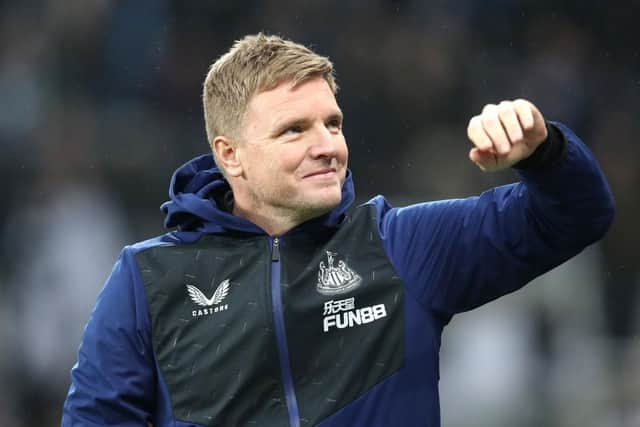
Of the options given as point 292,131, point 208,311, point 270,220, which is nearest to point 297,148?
point 292,131

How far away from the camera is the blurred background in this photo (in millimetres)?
5852

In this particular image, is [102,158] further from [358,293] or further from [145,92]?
[358,293]

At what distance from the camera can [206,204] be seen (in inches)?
119

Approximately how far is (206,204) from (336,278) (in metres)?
0.38

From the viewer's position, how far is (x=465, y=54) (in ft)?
22.7

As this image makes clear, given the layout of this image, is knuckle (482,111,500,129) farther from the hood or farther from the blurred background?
the blurred background

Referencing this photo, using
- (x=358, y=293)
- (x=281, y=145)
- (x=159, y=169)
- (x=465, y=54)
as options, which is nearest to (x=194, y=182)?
(x=281, y=145)

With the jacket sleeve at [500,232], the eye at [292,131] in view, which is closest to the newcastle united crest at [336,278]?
the jacket sleeve at [500,232]

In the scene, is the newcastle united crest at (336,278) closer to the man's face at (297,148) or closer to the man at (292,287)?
the man at (292,287)

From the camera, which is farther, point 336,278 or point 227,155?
point 227,155

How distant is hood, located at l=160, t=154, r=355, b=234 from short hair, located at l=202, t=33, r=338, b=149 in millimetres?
118

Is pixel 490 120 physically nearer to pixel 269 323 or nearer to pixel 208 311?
pixel 269 323

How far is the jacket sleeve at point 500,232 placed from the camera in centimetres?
260

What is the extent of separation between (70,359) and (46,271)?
0.47 m
